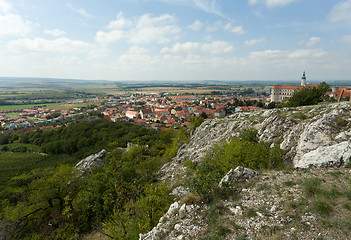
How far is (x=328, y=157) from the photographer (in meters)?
12.2

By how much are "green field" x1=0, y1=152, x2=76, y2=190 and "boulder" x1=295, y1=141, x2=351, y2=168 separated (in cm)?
5569

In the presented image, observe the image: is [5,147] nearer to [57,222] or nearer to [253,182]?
[57,222]

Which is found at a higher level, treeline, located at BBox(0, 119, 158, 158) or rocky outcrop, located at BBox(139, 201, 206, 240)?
rocky outcrop, located at BBox(139, 201, 206, 240)

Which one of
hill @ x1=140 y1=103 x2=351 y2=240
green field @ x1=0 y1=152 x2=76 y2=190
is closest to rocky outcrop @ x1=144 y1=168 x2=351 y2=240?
hill @ x1=140 y1=103 x2=351 y2=240

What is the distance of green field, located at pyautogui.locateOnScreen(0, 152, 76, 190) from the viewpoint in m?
48.9

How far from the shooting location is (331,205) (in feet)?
27.5

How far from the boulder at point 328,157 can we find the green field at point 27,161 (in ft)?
183

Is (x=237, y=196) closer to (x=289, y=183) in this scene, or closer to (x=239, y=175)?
(x=239, y=175)

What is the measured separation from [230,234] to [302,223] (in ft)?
10.9

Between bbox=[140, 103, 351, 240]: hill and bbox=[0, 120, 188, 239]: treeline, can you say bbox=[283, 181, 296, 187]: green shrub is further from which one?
bbox=[0, 120, 188, 239]: treeline

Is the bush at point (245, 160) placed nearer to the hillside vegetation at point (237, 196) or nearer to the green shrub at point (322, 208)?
the hillside vegetation at point (237, 196)

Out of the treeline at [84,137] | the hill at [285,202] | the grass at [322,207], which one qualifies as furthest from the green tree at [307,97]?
the treeline at [84,137]

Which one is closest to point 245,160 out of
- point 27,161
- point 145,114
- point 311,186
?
point 311,186

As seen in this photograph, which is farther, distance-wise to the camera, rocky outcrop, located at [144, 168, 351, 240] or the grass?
the grass
